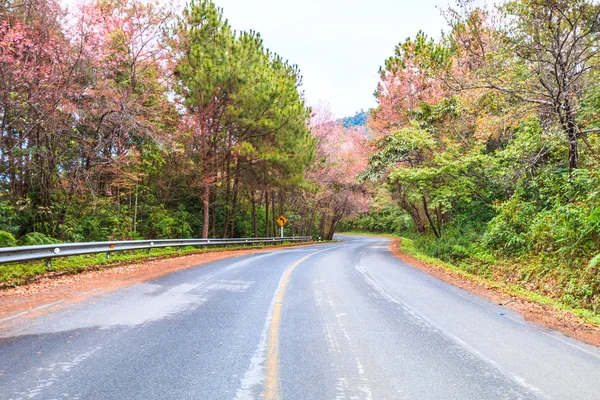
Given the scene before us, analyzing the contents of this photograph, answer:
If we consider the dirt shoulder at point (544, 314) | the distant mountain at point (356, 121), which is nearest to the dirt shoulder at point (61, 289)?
the dirt shoulder at point (544, 314)

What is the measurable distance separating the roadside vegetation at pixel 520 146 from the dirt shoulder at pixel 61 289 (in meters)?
9.37

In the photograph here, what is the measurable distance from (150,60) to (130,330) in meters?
12.5

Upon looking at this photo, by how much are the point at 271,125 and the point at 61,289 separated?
13.6m

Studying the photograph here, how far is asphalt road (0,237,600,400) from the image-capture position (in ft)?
10.6

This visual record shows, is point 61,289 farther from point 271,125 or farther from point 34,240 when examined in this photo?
point 271,125

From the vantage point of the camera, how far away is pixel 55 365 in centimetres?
361

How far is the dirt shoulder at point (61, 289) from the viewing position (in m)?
5.75

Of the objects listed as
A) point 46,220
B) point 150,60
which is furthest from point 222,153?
point 46,220

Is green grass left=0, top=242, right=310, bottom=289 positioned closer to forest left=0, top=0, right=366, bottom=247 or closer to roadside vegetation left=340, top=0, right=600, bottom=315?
forest left=0, top=0, right=366, bottom=247

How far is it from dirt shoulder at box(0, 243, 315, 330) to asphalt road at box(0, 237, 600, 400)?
481 millimetres

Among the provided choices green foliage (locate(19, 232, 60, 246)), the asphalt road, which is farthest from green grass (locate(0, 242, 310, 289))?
the asphalt road

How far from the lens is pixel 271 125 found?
64.0ft

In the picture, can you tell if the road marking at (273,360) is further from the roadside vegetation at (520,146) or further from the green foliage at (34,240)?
the green foliage at (34,240)

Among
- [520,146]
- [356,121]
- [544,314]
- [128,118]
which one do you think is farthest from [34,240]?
[356,121]
